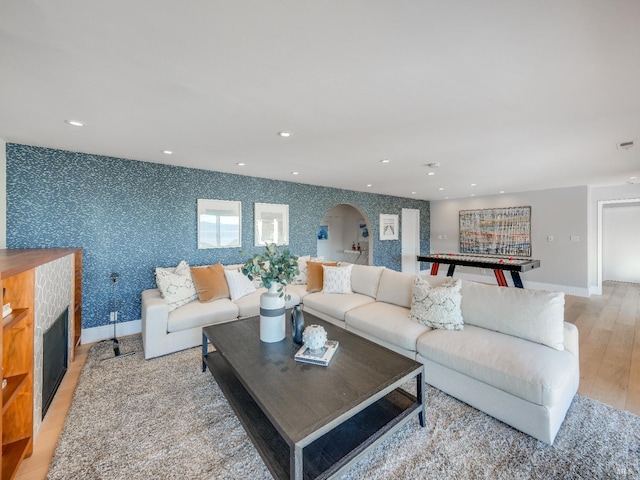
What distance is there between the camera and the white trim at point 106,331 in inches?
128

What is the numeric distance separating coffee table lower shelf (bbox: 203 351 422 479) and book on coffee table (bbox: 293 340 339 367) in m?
0.38

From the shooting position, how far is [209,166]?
3822mm

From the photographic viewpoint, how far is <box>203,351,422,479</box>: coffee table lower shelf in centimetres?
134

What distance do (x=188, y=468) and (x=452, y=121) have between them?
10.1 ft

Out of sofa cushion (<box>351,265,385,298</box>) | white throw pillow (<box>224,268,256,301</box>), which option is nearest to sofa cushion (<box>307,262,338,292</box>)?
sofa cushion (<box>351,265,385,298</box>)

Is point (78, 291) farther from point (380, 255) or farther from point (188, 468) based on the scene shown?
point (380, 255)

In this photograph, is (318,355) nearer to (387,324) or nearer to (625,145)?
(387,324)

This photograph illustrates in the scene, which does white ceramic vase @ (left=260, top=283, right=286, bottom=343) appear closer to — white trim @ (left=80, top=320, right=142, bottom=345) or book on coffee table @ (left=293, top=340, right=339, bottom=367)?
book on coffee table @ (left=293, top=340, right=339, bottom=367)

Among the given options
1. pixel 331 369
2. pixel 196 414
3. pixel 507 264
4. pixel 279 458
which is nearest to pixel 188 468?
pixel 196 414

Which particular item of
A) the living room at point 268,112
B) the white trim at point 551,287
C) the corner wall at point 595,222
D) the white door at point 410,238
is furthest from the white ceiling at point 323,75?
the white door at point 410,238

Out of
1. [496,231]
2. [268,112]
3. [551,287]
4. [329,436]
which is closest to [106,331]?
[329,436]

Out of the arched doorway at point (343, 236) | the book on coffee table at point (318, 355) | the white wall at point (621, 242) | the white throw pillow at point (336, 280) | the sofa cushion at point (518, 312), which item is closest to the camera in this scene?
the book on coffee table at point (318, 355)

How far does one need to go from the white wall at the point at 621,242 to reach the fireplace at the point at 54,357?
406 inches

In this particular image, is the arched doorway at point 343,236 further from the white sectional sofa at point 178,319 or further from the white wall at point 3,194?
the white wall at point 3,194
